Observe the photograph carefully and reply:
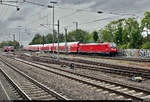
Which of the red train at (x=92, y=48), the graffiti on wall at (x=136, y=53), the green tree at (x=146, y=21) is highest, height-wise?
the green tree at (x=146, y=21)

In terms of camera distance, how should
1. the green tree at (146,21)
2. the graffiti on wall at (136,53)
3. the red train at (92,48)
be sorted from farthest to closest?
1. the green tree at (146,21)
2. the graffiti on wall at (136,53)
3. the red train at (92,48)

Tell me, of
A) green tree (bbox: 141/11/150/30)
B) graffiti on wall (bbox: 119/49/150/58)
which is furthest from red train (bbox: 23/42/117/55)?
green tree (bbox: 141/11/150/30)

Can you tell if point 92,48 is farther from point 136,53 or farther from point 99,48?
point 136,53

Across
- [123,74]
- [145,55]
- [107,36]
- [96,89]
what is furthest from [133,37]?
[96,89]

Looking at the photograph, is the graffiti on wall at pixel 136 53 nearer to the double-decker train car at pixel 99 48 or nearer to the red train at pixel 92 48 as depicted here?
the red train at pixel 92 48

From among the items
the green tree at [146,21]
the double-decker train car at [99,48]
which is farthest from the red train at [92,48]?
the green tree at [146,21]

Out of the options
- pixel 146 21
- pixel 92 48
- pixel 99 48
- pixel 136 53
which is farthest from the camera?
pixel 146 21

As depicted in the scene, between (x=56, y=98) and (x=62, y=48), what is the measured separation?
143 feet

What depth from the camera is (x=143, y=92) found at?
9.49 m

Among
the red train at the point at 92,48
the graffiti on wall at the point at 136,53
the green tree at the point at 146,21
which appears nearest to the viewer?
the red train at the point at 92,48

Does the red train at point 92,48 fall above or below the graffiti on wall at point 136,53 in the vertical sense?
above

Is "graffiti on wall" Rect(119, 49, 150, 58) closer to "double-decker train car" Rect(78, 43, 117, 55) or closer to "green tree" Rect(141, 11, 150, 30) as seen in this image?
"double-decker train car" Rect(78, 43, 117, 55)

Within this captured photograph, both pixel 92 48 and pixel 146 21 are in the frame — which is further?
pixel 146 21

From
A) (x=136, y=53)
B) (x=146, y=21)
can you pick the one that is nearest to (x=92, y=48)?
(x=136, y=53)
